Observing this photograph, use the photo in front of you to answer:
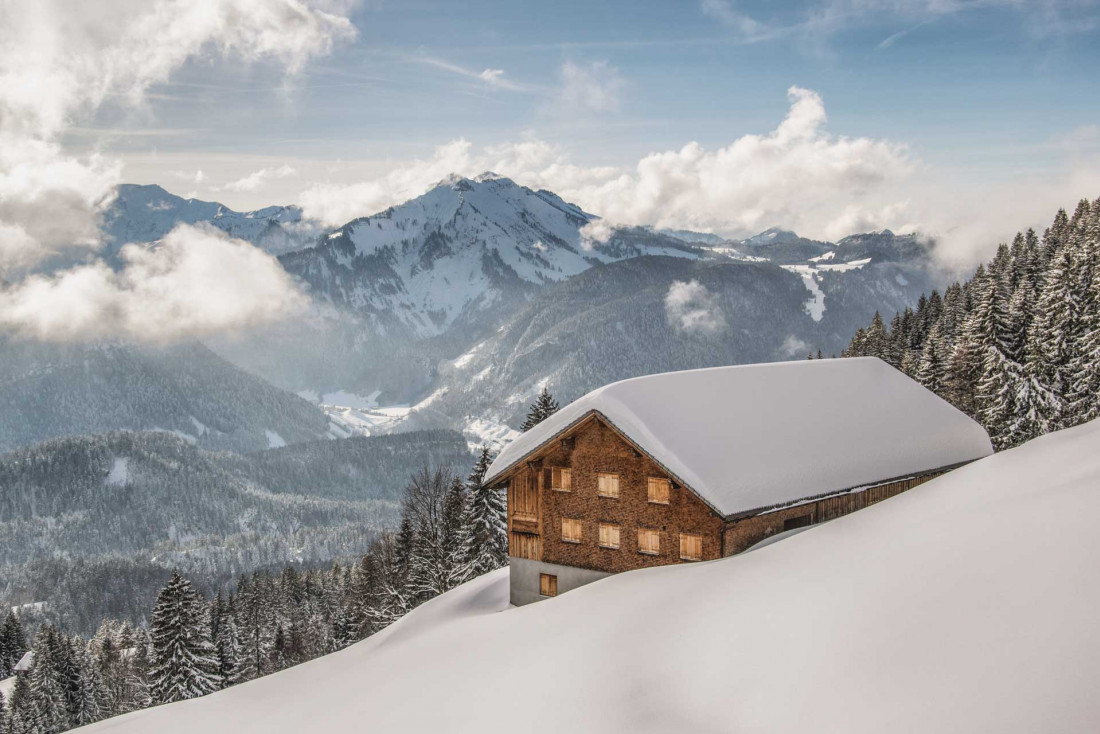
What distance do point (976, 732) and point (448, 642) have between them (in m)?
15.6

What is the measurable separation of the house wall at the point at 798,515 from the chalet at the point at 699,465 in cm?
5

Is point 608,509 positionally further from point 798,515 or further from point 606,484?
point 798,515

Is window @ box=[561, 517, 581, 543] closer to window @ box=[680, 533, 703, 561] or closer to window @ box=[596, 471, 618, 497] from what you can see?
window @ box=[596, 471, 618, 497]

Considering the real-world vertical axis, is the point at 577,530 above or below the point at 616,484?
below

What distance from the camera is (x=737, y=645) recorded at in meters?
13.5

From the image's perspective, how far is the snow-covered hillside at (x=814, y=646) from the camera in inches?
378

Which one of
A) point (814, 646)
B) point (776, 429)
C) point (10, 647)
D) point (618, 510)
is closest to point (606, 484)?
point (618, 510)

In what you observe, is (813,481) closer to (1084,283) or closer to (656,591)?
(656,591)

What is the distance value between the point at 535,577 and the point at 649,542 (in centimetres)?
580

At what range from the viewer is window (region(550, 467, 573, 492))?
96.1ft

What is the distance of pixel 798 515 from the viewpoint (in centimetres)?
2619

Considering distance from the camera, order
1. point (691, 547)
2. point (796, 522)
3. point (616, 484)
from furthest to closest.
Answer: point (616, 484), point (796, 522), point (691, 547)

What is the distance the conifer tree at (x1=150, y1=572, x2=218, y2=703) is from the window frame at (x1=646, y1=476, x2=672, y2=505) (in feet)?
132

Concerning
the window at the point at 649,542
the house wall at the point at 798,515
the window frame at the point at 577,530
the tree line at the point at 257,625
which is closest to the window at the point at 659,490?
the window at the point at 649,542
